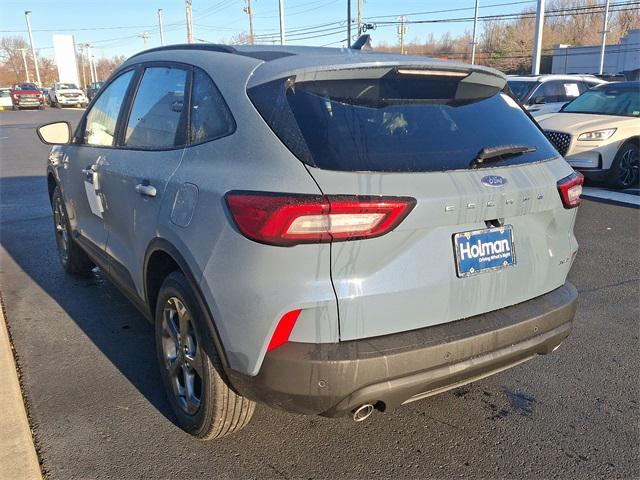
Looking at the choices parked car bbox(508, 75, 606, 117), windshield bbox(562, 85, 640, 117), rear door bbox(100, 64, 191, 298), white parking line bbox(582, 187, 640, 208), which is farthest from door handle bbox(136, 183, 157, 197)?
parked car bbox(508, 75, 606, 117)

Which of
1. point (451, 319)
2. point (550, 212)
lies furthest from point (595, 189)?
point (451, 319)

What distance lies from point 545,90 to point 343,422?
39.5 ft

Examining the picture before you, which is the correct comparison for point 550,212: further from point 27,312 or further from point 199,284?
point 27,312

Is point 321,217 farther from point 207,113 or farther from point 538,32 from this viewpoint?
point 538,32

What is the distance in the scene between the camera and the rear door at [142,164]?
2.71 meters

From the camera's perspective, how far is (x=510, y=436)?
2.69 meters

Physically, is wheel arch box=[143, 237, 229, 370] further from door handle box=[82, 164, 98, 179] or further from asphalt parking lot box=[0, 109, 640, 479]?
door handle box=[82, 164, 98, 179]

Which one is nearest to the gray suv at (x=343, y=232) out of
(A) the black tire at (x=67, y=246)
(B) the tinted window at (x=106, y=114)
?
(B) the tinted window at (x=106, y=114)

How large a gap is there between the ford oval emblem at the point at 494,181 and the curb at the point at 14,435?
2265mm

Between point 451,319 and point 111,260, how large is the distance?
2.23 metres

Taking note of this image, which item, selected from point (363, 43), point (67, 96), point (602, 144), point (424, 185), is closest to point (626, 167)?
point (602, 144)

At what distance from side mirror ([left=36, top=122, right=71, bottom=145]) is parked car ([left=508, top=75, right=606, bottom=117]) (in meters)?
10.1

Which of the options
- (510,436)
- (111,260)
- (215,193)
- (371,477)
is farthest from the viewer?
(111,260)

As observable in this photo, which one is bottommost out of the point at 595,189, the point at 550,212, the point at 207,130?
the point at 595,189
